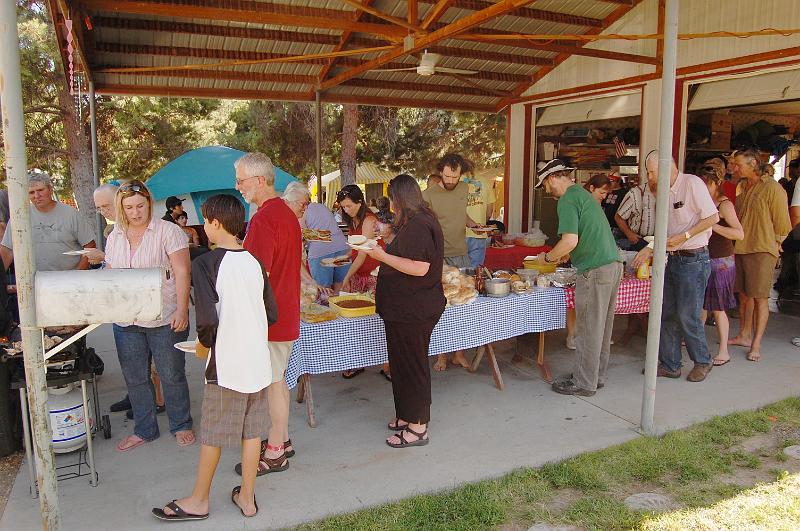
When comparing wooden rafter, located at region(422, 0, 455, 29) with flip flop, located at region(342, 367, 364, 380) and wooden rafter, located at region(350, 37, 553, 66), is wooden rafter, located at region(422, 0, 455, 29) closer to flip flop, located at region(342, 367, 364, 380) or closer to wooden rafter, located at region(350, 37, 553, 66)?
wooden rafter, located at region(350, 37, 553, 66)

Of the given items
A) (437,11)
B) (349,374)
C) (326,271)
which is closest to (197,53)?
(437,11)

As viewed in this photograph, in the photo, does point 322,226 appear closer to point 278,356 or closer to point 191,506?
point 278,356

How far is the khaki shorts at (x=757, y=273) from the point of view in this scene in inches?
210

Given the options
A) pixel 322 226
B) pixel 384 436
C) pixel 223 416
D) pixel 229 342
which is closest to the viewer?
pixel 229 342

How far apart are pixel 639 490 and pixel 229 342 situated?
2287 mm

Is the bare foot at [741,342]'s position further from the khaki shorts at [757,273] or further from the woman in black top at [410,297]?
the woman in black top at [410,297]

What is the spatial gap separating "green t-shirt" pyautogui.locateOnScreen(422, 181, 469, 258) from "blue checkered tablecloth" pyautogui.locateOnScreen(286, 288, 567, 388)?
0.76 meters

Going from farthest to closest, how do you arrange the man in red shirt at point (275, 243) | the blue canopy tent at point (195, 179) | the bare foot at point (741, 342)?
the blue canopy tent at point (195, 179), the bare foot at point (741, 342), the man in red shirt at point (275, 243)

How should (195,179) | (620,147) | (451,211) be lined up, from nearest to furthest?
(451,211)
(620,147)
(195,179)

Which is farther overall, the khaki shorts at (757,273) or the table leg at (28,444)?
the khaki shorts at (757,273)

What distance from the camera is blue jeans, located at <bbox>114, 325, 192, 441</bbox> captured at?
364cm

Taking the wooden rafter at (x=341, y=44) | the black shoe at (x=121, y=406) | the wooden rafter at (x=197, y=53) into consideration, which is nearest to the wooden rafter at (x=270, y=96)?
the wooden rafter at (x=197, y=53)

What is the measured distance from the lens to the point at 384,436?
152 inches

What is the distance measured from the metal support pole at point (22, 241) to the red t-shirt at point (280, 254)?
1015 mm
